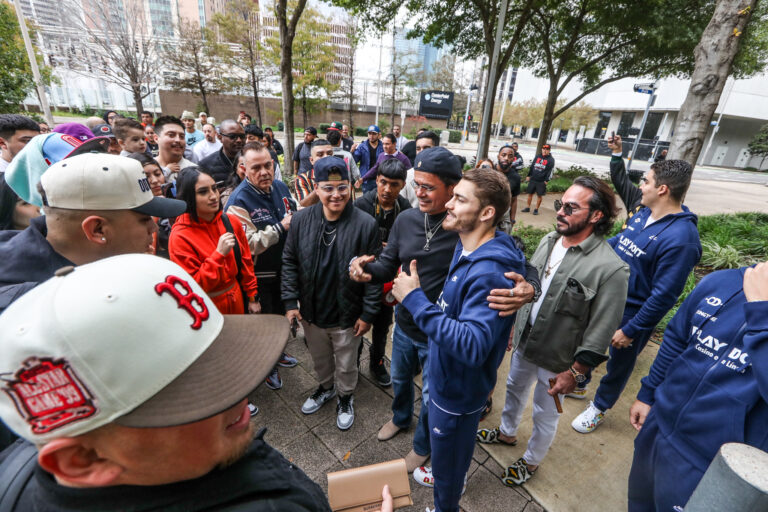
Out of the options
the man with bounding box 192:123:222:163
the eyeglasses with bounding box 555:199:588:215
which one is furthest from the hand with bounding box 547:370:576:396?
the man with bounding box 192:123:222:163

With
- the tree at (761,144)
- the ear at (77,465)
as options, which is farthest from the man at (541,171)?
the tree at (761,144)

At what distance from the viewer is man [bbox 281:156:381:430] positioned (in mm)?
2797

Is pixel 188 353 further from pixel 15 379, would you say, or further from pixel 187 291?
pixel 15 379

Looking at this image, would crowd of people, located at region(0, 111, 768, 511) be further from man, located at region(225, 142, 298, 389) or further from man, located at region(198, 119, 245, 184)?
man, located at region(198, 119, 245, 184)

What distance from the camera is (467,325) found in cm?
167

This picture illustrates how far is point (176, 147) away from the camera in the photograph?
4125mm

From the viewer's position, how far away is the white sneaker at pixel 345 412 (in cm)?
303

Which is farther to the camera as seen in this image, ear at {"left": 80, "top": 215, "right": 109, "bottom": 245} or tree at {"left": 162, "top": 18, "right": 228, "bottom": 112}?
tree at {"left": 162, "top": 18, "right": 228, "bottom": 112}

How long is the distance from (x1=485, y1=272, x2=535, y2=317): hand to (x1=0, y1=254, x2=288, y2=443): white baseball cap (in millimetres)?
1225

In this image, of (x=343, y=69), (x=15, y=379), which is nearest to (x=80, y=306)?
(x=15, y=379)

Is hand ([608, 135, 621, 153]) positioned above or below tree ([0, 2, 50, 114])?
below

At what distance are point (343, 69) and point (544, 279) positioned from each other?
108 ft

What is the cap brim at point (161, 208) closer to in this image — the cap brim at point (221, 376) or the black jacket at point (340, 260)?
the black jacket at point (340, 260)

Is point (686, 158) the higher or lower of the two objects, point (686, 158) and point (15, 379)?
the higher
